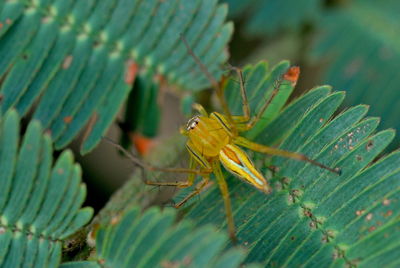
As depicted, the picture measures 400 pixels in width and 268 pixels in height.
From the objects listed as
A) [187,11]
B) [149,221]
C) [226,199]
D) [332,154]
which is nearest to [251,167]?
[226,199]

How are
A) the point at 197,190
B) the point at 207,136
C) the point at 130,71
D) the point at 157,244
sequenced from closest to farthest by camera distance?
the point at 157,244
the point at 197,190
the point at 207,136
the point at 130,71

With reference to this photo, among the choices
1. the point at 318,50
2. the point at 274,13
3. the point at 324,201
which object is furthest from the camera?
the point at 274,13

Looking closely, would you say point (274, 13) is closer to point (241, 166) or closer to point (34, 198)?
point (241, 166)

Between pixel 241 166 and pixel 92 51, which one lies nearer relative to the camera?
pixel 241 166

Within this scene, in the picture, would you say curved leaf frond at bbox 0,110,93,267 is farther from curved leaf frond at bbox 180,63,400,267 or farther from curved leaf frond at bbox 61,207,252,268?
curved leaf frond at bbox 180,63,400,267

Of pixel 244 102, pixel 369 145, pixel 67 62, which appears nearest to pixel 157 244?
pixel 369 145

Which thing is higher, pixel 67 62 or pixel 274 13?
pixel 274 13

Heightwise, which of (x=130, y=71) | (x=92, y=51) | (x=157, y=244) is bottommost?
(x=157, y=244)

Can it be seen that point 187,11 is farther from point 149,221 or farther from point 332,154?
point 149,221
